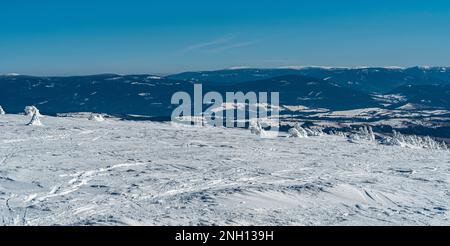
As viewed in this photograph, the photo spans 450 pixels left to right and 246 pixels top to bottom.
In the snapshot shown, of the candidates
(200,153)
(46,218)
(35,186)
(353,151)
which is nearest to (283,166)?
(200,153)

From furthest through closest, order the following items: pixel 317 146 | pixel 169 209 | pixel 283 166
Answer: pixel 317 146 < pixel 283 166 < pixel 169 209

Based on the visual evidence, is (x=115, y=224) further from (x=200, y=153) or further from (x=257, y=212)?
(x=200, y=153)

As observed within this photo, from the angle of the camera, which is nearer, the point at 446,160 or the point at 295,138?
the point at 446,160

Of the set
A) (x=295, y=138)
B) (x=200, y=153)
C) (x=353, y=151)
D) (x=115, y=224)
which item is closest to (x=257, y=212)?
(x=115, y=224)

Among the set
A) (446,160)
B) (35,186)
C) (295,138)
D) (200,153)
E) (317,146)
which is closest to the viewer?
(35,186)

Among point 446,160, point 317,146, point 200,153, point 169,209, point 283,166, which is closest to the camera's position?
point 169,209
